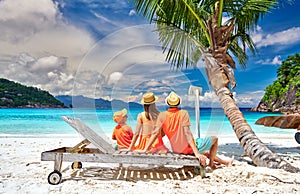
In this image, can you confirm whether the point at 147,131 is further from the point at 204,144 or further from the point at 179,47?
the point at 179,47

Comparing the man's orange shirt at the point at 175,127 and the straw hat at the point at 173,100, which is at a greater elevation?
the straw hat at the point at 173,100

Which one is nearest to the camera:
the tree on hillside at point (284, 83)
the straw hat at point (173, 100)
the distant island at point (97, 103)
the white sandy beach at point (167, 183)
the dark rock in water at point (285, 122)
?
the white sandy beach at point (167, 183)

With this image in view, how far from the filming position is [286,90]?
3209cm

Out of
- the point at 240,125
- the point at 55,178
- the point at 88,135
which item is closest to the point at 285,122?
the point at 240,125

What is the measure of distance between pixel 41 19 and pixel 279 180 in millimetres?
55682

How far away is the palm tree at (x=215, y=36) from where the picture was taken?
5.16 metres

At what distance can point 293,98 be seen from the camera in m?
31.5

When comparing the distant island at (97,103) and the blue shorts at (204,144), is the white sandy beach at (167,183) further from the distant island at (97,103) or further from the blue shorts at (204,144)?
the distant island at (97,103)

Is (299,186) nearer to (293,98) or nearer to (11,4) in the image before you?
(293,98)

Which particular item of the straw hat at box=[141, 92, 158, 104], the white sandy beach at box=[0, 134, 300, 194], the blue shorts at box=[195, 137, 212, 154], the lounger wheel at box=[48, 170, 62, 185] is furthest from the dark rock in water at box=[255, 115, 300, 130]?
the lounger wheel at box=[48, 170, 62, 185]

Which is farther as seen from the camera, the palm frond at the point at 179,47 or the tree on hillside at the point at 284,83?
the tree on hillside at the point at 284,83

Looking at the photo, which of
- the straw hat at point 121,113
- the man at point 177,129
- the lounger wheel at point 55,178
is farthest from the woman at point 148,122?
the lounger wheel at point 55,178

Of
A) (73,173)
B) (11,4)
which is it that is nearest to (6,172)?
(73,173)

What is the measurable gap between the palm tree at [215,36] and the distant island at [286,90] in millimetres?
24010
